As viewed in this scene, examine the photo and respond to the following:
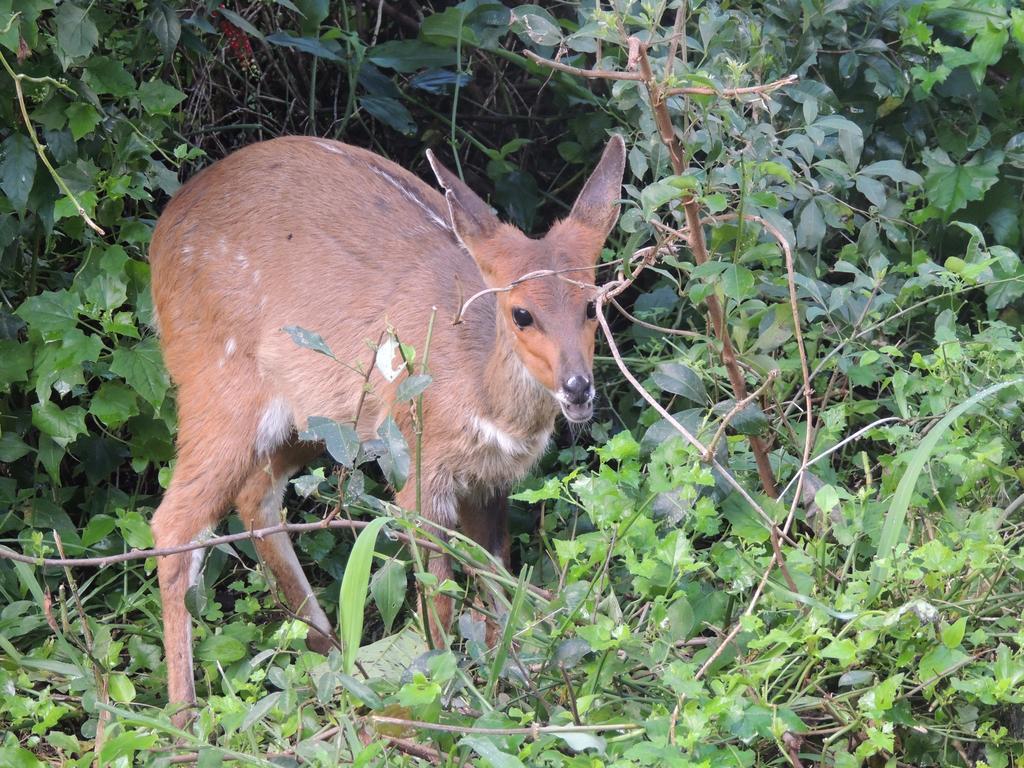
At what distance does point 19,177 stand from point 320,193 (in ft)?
3.55

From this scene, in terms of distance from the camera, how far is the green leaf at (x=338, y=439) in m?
3.12

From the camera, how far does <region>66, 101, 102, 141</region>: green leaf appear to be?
4.73 meters

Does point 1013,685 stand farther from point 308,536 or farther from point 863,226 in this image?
point 308,536

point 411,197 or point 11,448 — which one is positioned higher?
point 411,197

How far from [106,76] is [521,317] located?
171 cm

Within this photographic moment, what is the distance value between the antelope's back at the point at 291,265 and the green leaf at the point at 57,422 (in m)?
0.39

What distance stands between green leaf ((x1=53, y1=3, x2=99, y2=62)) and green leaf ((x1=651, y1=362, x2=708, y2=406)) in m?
2.24

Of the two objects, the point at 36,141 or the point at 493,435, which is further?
the point at 493,435

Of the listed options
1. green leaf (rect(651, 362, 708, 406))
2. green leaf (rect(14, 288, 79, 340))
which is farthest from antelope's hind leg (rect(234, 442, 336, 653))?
green leaf (rect(651, 362, 708, 406))

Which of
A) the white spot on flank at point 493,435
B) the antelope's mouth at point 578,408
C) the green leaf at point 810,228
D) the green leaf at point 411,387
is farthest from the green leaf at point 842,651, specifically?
the white spot on flank at point 493,435

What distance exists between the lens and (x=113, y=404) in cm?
498

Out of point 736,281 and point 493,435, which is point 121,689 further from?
point 736,281

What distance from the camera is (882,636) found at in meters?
3.18

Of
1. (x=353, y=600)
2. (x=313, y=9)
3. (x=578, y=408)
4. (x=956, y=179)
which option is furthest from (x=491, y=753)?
(x=313, y=9)
